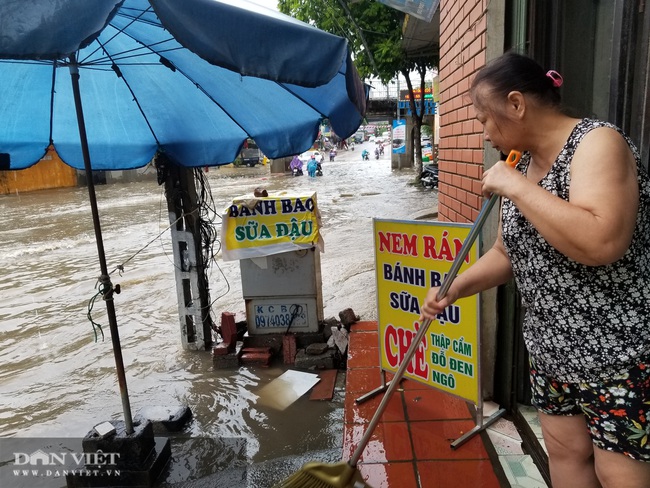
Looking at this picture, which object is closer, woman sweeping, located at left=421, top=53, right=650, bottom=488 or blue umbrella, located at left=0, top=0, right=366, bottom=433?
woman sweeping, located at left=421, top=53, right=650, bottom=488

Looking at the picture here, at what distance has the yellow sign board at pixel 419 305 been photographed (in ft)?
8.24

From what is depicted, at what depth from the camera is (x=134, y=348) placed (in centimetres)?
514

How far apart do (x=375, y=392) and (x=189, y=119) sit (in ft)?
8.67

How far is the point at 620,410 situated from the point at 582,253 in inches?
18.4

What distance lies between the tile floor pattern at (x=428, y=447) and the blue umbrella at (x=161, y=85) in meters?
1.48

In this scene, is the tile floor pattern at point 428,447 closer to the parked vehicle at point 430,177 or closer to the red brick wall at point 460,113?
the red brick wall at point 460,113

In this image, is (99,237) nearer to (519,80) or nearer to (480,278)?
(480,278)

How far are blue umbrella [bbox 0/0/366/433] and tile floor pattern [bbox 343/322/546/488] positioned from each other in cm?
148

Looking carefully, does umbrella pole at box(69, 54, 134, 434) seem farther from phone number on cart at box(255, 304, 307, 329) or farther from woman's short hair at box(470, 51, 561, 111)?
woman's short hair at box(470, 51, 561, 111)

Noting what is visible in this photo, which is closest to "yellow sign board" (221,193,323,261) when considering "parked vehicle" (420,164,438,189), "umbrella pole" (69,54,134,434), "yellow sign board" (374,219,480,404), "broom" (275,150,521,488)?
"yellow sign board" (374,219,480,404)

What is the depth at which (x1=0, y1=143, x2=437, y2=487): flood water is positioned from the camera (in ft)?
11.5

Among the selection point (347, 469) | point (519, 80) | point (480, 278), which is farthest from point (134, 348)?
point (519, 80)

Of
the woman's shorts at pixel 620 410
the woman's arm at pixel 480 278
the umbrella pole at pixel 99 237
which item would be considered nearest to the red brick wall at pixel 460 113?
the woman's arm at pixel 480 278

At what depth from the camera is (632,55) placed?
1.80m
